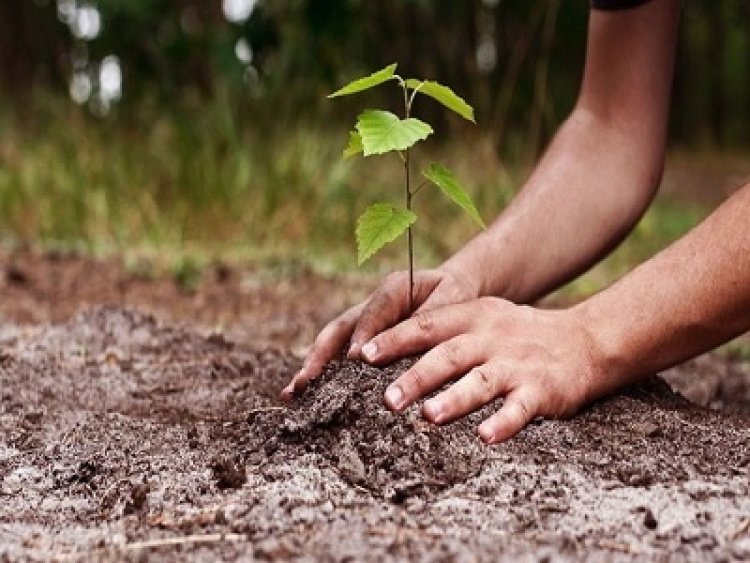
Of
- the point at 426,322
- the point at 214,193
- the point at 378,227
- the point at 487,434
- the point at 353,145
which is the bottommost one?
the point at 214,193

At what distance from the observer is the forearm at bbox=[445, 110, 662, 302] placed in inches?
87.3

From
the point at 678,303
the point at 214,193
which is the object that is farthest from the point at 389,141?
the point at 214,193

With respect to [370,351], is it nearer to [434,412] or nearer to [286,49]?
[434,412]

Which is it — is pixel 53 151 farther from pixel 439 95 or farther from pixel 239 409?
pixel 439 95

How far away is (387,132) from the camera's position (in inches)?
63.5

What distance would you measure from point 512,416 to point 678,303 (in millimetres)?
341

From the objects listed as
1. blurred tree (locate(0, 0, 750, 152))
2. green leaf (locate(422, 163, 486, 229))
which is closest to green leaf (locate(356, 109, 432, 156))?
green leaf (locate(422, 163, 486, 229))

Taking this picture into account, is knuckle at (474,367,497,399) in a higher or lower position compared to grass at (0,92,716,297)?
higher

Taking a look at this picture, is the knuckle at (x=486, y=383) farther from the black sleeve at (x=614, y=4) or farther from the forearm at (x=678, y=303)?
the black sleeve at (x=614, y=4)

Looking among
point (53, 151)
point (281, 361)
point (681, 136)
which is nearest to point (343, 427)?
point (281, 361)

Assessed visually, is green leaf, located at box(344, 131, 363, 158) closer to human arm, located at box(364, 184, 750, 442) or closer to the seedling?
the seedling

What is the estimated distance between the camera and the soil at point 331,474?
4.59 feet

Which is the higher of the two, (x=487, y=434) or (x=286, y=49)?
(x=487, y=434)

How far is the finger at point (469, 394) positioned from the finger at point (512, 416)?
0.03 meters
